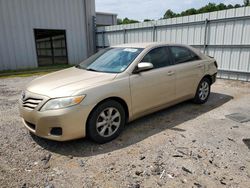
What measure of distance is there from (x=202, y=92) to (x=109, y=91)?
292 cm

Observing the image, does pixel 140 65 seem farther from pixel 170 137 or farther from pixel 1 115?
pixel 1 115

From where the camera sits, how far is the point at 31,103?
3041 mm

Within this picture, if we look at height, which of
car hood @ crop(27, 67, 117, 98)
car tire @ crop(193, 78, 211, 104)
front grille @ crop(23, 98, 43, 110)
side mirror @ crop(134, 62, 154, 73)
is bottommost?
car tire @ crop(193, 78, 211, 104)

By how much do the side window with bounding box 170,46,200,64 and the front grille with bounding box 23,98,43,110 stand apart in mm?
2828

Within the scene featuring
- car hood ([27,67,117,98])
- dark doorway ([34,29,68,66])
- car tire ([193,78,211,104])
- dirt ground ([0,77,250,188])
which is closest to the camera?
dirt ground ([0,77,250,188])

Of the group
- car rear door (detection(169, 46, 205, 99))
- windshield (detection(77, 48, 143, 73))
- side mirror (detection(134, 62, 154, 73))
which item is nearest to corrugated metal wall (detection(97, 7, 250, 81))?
car rear door (detection(169, 46, 205, 99))

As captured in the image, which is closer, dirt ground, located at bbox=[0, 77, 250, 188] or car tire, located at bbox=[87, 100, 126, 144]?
dirt ground, located at bbox=[0, 77, 250, 188]

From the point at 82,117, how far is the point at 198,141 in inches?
73.9

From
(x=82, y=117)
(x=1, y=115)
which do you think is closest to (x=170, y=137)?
(x=82, y=117)

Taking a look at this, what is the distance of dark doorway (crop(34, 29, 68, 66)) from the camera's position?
13.4m

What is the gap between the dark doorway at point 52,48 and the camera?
13352 millimetres

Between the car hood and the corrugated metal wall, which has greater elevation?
the corrugated metal wall

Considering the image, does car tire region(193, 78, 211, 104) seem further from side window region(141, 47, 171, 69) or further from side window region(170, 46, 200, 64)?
side window region(141, 47, 171, 69)

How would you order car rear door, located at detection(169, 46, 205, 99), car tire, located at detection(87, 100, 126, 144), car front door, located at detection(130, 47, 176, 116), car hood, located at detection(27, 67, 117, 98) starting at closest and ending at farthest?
car hood, located at detection(27, 67, 117, 98)
car tire, located at detection(87, 100, 126, 144)
car front door, located at detection(130, 47, 176, 116)
car rear door, located at detection(169, 46, 205, 99)
